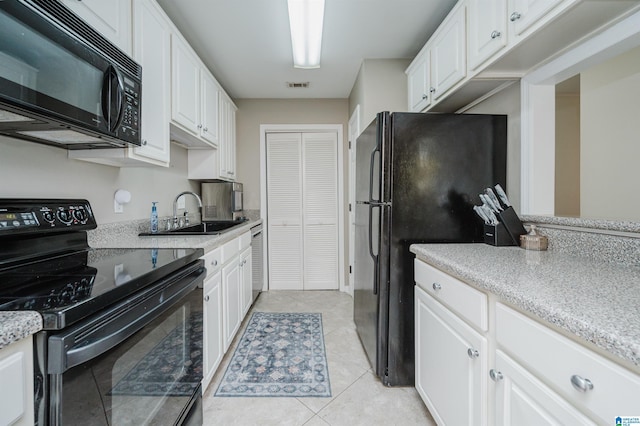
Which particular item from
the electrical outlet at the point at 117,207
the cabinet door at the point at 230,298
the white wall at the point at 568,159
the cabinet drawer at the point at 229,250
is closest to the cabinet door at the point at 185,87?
the electrical outlet at the point at 117,207

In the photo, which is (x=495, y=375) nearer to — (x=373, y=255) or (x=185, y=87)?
(x=373, y=255)

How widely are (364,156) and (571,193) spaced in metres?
2.68

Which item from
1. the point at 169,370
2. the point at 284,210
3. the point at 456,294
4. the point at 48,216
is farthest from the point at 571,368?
the point at 284,210

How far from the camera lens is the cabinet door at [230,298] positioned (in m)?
1.95

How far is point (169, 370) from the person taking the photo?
1.11 meters

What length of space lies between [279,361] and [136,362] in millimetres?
1280

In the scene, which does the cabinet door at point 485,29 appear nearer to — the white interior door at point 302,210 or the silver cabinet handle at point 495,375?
the silver cabinet handle at point 495,375

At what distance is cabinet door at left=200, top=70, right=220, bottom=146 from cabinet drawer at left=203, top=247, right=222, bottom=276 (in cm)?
112

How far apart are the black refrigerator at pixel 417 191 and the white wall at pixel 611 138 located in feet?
3.31

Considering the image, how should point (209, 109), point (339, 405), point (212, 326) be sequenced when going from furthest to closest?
point (209, 109) < point (212, 326) < point (339, 405)

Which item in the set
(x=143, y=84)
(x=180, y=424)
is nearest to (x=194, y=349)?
(x=180, y=424)

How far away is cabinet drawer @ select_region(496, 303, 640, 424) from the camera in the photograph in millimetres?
537

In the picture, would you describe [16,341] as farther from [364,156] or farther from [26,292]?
[364,156]

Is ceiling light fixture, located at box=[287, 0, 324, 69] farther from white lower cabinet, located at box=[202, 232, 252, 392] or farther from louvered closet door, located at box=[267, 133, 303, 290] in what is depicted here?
white lower cabinet, located at box=[202, 232, 252, 392]
